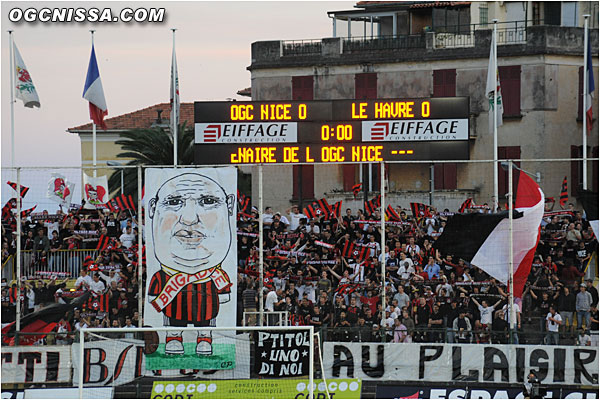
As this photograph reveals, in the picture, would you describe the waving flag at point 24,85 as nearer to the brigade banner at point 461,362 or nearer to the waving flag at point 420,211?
the waving flag at point 420,211

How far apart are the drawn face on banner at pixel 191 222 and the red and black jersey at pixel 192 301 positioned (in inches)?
14.9

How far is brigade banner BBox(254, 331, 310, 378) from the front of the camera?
23.8 metres

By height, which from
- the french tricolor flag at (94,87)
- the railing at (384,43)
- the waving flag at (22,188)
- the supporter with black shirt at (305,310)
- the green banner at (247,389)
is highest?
the railing at (384,43)

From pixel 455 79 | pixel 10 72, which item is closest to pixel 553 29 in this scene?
pixel 455 79

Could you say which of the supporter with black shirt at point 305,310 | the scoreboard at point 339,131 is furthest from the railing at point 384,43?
the supporter with black shirt at point 305,310

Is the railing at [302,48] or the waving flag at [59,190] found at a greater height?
the railing at [302,48]

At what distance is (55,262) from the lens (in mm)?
26656

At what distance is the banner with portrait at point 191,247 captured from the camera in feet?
83.2

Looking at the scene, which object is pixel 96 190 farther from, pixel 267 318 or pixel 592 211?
pixel 592 211

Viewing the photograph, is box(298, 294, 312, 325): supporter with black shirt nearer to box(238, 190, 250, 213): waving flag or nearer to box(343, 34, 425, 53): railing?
box(238, 190, 250, 213): waving flag

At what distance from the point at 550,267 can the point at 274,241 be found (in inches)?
248

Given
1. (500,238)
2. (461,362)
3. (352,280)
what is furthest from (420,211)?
(461,362)

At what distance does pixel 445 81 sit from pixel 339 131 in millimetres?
19399

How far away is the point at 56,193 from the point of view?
106 feet
